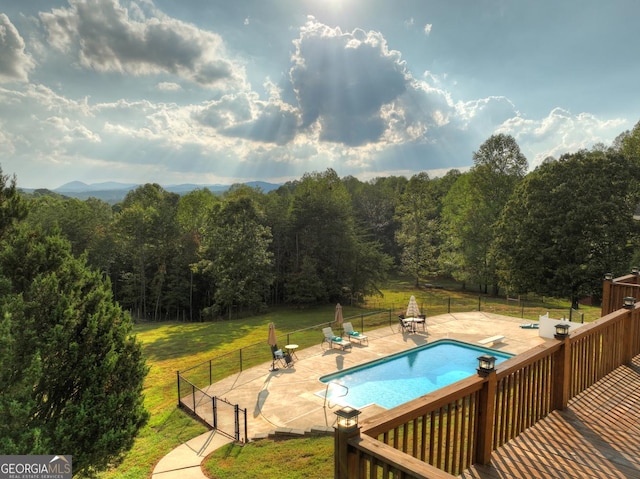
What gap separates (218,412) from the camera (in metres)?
9.60

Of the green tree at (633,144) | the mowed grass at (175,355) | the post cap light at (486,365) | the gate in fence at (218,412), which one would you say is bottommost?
the mowed grass at (175,355)

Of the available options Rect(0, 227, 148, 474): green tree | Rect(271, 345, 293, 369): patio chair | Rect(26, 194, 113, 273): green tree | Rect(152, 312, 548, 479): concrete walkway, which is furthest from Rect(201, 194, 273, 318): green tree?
Rect(0, 227, 148, 474): green tree

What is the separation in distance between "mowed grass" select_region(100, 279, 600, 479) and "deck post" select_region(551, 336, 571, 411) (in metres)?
4.13

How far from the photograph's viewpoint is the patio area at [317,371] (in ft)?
29.9

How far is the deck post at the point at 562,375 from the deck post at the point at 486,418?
1.45m

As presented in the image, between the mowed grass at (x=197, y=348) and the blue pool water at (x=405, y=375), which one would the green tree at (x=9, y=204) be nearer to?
the mowed grass at (x=197, y=348)

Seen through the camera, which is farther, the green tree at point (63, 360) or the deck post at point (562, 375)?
the green tree at point (63, 360)

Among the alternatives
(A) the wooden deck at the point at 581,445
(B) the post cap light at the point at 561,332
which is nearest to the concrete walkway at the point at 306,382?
(A) the wooden deck at the point at 581,445

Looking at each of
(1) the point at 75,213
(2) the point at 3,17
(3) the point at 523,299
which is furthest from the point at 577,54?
(1) the point at 75,213

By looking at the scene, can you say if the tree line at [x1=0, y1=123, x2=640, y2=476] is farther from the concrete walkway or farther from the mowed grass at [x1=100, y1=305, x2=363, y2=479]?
the concrete walkway

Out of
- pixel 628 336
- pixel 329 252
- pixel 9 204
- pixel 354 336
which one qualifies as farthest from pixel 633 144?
pixel 9 204

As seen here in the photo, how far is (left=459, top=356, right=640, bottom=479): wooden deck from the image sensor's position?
11.2 feet

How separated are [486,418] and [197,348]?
54.7ft

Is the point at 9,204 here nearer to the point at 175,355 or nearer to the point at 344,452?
the point at 344,452
